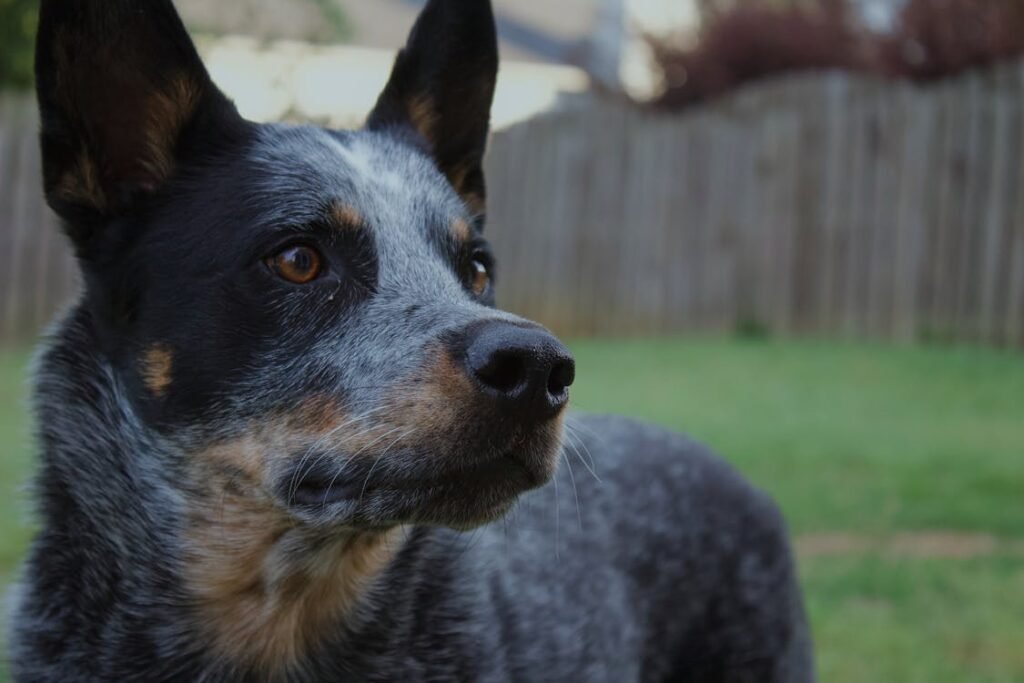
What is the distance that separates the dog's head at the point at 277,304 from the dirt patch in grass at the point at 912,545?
371 centimetres

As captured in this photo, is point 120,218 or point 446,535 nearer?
point 120,218

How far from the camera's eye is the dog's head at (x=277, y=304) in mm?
2533

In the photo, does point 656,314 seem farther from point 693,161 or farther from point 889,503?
point 889,503

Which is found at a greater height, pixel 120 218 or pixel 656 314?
pixel 120 218

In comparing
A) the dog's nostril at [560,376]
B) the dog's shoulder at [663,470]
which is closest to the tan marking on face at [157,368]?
the dog's nostril at [560,376]

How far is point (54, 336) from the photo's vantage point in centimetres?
310

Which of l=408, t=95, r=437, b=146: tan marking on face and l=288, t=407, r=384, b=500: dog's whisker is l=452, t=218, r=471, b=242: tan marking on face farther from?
l=288, t=407, r=384, b=500: dog's whisker

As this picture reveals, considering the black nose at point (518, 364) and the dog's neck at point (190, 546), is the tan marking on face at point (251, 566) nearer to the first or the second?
the dog's neck at point (190, 546)

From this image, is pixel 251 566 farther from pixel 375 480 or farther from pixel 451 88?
pixel 451 88

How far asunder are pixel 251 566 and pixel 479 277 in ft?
3.22

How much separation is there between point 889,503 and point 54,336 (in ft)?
17.3

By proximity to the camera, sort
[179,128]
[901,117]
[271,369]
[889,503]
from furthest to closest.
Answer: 1. [901,117]
2. [889,503]
3. [179,128]
4. [271,369]

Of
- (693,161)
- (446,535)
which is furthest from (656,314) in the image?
(446,535)

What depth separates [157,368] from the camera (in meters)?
2.86
